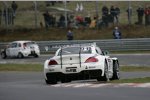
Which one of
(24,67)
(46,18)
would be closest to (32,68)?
(24,67)

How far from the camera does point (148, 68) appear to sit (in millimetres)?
25016

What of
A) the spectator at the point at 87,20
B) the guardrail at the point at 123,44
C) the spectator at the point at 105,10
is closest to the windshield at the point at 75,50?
the guardrail at the point at 123,44

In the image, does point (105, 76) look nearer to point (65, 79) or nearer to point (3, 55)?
point (65, 79)

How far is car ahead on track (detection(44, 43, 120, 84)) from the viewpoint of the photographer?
16.7m

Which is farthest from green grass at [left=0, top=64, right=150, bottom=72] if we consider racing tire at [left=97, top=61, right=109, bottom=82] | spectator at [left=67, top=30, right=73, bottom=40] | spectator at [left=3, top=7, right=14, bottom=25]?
spectator at [left=3, top=7, right=14, bottom=25]

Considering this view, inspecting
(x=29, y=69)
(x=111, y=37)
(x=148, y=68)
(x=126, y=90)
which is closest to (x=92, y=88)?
(x=126, y=90)

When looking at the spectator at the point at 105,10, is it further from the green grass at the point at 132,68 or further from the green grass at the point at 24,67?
the green grass at the point at 132,68

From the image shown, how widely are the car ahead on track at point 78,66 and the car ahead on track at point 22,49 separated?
19038 millimetres

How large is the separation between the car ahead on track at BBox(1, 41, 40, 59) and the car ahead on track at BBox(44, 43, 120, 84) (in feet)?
62.5

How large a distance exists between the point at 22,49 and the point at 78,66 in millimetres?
20055

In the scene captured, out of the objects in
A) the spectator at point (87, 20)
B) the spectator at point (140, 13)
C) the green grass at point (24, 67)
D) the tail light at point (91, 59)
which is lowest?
the green grass at point (24, 67)

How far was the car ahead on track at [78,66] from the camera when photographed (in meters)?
16.7

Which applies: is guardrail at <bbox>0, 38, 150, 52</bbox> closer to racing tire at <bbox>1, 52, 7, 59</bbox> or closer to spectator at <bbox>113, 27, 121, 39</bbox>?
spectator at <bbox>113, 27, 121, 39</bbox>

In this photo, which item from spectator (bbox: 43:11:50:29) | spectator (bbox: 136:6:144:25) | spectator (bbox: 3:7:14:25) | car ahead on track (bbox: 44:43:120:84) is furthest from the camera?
spectator (bbox: 3:7:14:25)
